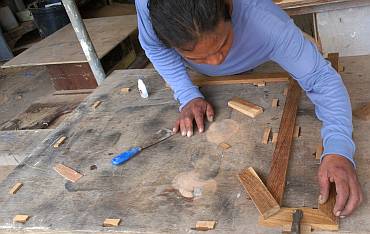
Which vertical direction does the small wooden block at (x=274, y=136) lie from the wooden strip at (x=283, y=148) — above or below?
below

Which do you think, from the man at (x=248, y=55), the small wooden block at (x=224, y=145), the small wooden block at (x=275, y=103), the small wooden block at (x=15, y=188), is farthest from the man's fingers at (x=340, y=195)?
the small wooden block at (x=15, y=188)

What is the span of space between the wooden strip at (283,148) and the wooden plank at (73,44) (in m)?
1.63

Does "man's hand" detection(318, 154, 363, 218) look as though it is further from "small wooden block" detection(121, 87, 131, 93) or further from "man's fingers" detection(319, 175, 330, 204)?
"small wooden block" detection(121, 87, 131, 93)

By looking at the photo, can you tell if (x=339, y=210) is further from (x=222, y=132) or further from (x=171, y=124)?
(x=171, y=124)

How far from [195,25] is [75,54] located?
7.05 feet

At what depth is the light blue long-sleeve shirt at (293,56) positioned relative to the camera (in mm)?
1175

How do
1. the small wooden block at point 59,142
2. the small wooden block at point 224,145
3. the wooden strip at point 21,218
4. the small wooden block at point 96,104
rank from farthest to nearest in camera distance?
the small wooden block at point 96,104, the small wooden block at point 59,142, the small wooden block at point 224,145, the wooden strip at point 21,218

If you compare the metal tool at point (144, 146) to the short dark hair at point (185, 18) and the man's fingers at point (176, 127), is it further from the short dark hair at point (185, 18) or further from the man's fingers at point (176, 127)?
the short dark hair at point (185, 18)

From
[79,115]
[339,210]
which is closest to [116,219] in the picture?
[339,210]

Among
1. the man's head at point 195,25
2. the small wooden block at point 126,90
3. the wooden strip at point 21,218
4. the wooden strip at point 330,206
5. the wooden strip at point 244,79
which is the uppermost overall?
the man's head at point 195,25

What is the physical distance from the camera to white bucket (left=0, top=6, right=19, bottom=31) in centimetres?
542

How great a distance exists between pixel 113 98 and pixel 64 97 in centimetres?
161

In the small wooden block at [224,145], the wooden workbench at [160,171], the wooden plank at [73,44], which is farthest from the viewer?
the wooden plank at [73,44]

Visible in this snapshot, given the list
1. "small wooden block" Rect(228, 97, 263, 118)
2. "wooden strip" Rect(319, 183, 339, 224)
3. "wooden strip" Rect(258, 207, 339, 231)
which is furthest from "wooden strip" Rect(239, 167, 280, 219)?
"small wooden block" Rect(228, 97, 263, 118)
